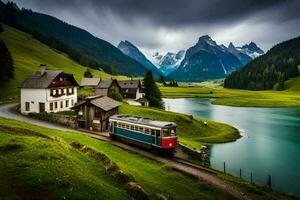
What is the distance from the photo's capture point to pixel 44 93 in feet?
246

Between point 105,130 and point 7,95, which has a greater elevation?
point 7,95

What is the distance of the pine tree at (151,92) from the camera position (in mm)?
121969

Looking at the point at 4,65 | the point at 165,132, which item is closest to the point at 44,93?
the point at 165,132

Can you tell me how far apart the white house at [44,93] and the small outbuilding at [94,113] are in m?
12.7

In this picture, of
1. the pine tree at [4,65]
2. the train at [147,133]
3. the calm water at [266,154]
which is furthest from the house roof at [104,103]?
the pine tree at [4,65]

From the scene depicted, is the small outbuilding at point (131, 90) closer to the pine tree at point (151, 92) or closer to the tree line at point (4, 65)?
the pine tree at point (151, 92)

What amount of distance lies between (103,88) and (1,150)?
94.9m

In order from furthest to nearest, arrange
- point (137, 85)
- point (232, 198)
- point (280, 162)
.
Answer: point (137, 85) < point (280, 162) < point (232, 198)

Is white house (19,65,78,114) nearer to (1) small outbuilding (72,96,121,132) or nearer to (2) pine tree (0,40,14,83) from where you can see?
(1) small outbuilding (72,96,121,132)

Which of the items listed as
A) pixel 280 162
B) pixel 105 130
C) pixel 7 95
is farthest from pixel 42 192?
pixel 7 95

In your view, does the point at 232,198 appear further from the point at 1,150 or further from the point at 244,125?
the point at 244,125

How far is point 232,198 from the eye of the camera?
31.6 metres

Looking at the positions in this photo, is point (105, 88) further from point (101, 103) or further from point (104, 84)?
point (101, 103)

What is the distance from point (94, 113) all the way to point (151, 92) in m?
60.9
